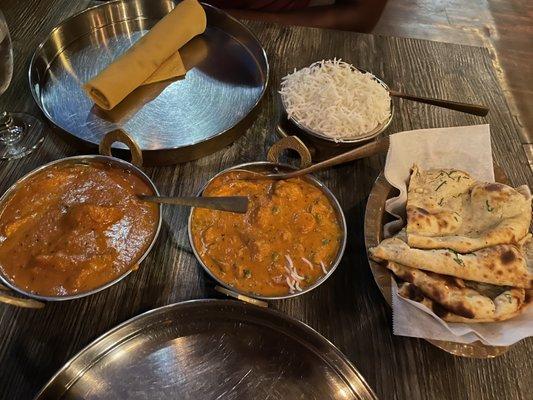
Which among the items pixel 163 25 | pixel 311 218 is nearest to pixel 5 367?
pixel 311 218

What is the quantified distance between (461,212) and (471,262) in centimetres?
22

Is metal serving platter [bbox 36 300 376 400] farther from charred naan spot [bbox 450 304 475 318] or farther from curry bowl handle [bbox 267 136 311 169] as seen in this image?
curry bowl handle [bbox 267 136 311 169]

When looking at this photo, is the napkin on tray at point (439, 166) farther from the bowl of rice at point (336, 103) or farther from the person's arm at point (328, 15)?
the person's arm at point (328, 15)

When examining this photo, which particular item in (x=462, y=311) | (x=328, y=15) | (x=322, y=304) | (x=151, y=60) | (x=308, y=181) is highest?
(x=151, y=60)

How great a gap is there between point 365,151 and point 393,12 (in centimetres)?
302

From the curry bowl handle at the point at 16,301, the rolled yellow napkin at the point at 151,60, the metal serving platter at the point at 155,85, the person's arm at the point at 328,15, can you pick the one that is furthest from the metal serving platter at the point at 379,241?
the person's arm at the point at 328,15

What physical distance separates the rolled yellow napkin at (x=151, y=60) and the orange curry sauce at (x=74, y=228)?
0.37 meters

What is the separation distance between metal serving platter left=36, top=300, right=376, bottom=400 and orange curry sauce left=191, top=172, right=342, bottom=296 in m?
0.10

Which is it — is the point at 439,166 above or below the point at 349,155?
below

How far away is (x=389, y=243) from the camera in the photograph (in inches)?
49.7

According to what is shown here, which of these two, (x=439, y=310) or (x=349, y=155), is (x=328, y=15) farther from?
(x=439, y=310)

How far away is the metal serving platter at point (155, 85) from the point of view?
1649 mm

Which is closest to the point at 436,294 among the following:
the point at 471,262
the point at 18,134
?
the point at 471,262

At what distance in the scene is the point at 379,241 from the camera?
4.26 ft
